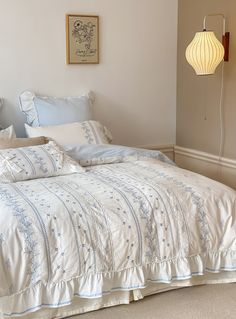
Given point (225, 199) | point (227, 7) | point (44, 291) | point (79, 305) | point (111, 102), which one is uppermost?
point (227, 7)

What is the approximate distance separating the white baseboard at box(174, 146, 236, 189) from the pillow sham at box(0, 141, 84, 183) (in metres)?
1.36

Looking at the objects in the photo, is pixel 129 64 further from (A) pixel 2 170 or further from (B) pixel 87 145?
(A) pixel 2 170

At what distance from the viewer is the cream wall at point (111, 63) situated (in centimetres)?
348

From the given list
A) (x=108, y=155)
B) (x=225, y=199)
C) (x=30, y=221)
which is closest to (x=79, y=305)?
(x=30, y=221)

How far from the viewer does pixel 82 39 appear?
368cm

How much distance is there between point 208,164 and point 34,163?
1.74m

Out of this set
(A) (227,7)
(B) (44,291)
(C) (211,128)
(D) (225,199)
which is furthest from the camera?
(C) (211,128)

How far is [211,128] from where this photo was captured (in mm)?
3766

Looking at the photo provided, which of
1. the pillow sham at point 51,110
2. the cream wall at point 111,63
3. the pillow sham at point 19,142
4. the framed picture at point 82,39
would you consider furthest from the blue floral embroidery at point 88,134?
the framed picture at point 82,39

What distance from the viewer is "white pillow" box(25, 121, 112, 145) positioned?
323cm

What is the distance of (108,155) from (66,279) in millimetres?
1201

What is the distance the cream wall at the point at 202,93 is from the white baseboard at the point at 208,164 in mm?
52

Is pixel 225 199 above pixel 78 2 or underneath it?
underneath

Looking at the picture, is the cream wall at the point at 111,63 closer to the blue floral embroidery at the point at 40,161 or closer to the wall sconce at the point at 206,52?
the wall sconce at the point at 206,52
